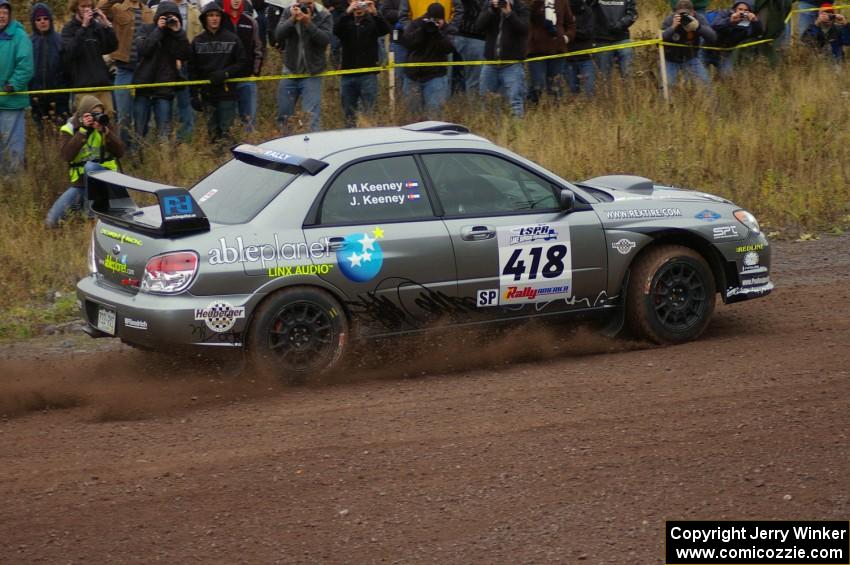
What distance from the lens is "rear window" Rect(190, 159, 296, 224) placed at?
25.9ft

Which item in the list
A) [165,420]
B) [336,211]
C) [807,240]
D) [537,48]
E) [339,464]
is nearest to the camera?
[339,464]

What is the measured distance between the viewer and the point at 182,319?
745 centimetres

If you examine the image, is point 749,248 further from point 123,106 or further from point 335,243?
point 123,106

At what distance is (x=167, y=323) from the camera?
744 centimetres

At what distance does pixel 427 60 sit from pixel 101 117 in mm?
4241

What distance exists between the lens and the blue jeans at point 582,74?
611 inches

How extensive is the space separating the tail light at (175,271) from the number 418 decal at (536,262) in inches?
83.3

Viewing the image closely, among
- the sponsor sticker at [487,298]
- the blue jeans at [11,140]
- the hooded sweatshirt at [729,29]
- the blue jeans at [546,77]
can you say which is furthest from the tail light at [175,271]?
the hooded sweatshirt at [729,29]

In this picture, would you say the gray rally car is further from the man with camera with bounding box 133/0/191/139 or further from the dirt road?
the man with camera with bounding box 133/0/191/139

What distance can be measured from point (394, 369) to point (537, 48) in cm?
767

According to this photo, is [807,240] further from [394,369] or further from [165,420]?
[165,420]

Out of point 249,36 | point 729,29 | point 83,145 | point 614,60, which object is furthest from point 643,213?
point 729,29

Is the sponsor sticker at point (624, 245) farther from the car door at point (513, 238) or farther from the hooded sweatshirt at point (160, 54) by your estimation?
the hooded sweatshirt at point (160, 54)

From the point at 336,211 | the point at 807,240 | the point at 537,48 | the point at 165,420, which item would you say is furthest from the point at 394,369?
the point at 537,48
